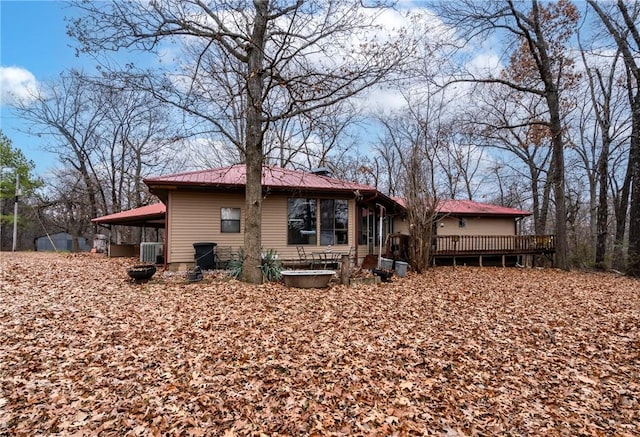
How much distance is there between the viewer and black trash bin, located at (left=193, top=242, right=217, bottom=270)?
407 inches

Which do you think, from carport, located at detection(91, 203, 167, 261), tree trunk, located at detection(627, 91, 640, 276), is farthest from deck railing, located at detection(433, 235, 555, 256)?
carport, located at detection(91, 203, 167, 261)

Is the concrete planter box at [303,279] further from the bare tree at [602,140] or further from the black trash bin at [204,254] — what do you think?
the bare tree at [602,140]

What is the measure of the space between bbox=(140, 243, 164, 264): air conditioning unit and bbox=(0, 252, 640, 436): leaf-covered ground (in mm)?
5598

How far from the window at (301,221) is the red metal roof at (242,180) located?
74 cm

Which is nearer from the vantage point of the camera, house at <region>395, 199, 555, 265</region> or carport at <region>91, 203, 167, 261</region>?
carport at <region>91, 203, 167, 261</region>

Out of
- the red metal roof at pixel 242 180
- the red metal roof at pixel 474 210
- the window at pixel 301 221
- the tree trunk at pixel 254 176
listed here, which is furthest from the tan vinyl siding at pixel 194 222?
the red metal roof at pixel 474 210

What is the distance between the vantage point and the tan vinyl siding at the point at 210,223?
10.5 m

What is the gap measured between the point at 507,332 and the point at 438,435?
10.6 feet

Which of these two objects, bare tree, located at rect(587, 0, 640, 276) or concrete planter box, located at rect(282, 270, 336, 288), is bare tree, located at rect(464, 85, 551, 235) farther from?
concrete planter box, located at rect(282, 270, 336, 288)

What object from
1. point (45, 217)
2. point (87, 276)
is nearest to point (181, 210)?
point (87, 276)

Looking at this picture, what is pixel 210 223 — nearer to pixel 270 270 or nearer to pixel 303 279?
pixel 270 270

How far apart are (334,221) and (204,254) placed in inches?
183

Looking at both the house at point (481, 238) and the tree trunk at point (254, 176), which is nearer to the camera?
the tree trunk at point (254, 176)

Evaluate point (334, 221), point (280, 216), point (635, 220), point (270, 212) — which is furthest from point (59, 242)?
point (635, 220)
